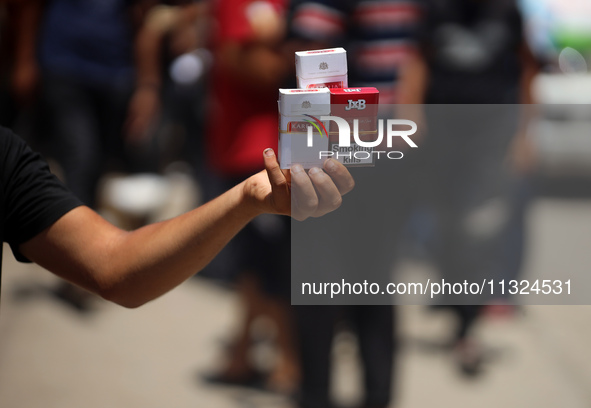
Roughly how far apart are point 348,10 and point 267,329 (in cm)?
185

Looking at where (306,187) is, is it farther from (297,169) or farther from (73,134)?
(73,134)

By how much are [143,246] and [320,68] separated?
53 cm

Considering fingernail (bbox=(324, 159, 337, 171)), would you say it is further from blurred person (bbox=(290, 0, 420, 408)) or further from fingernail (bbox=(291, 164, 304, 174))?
blurred person (bbox=(290, 0, 420, 408))

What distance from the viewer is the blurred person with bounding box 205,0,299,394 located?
10.1ft

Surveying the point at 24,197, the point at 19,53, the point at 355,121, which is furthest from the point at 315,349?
the point at 19,53

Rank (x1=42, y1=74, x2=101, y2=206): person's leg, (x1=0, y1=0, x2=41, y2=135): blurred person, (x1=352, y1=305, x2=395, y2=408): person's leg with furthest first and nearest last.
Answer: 1. (x1=0, y1=0, x2=41, y2=135): blurred person
2. (x1=42, y1=74, x2=101, y2=206): person's leg
3. (x1=352, y1=305, x2=395, y2=408): person's leg

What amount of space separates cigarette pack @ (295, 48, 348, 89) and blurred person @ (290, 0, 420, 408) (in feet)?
3.82

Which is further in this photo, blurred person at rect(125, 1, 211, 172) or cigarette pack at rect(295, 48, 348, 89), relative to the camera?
blurred person at rect(125, 1, 211, 172)

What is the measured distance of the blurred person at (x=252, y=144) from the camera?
3092 millimetres

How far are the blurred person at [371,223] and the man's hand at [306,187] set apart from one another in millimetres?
1174

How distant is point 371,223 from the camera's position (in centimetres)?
255

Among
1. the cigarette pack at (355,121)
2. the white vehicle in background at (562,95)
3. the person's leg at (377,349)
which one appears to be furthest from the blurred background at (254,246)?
the white vehicle in background at (562,95)

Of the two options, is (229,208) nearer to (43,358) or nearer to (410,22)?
(410,22)

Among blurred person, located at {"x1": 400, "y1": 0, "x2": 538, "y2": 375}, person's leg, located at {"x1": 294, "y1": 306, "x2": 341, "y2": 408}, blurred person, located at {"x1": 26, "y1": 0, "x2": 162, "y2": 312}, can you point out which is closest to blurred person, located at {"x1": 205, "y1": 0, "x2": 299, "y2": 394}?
person's leg, located at {"x1": 294, "y1": 306, "x2": 341, "y2": 408}
